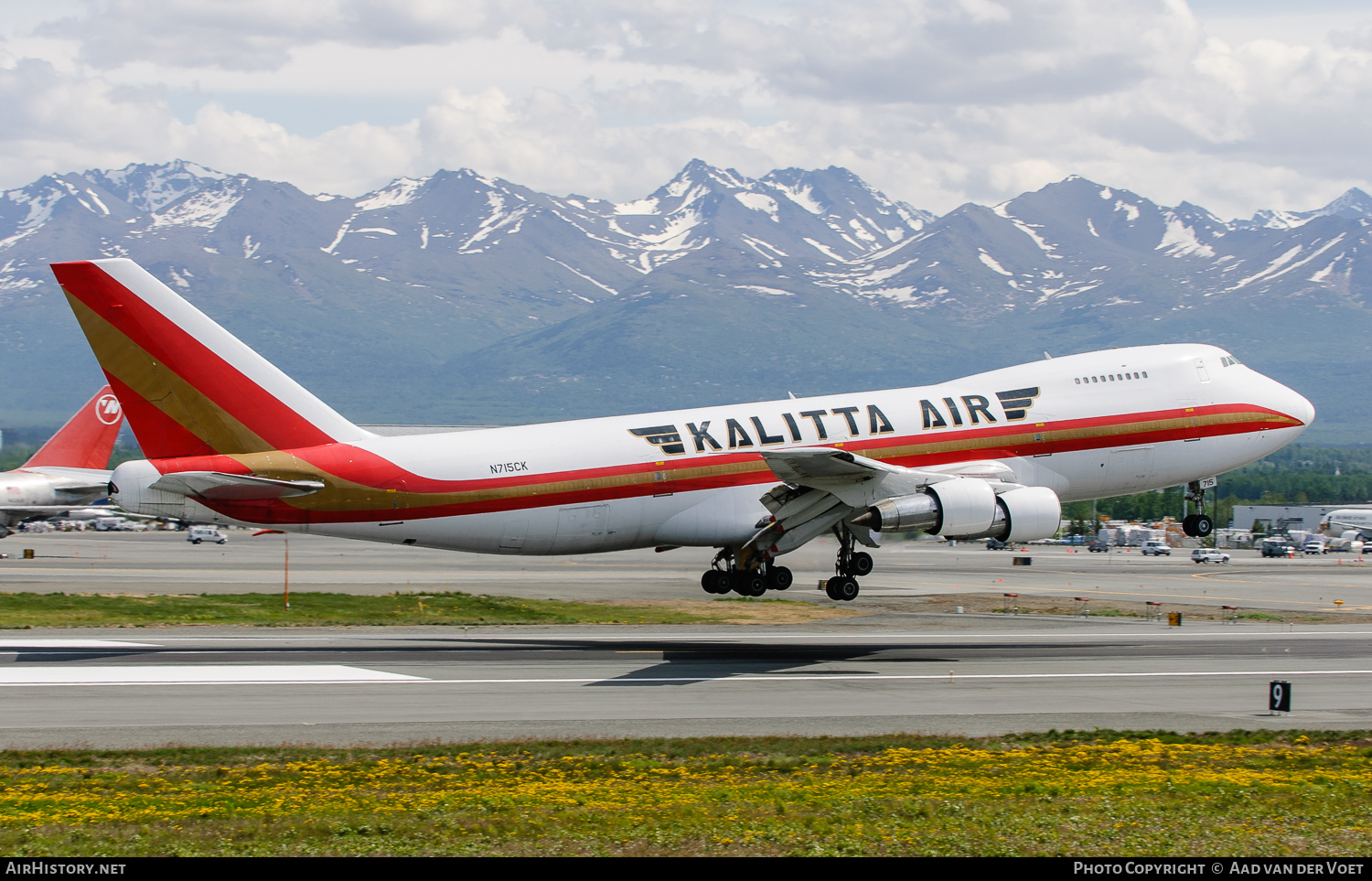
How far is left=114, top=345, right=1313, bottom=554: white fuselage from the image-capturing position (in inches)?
1399

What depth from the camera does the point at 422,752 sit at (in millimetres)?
23438

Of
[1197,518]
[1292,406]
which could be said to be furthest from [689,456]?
[1292,406]

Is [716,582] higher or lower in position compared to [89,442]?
lower

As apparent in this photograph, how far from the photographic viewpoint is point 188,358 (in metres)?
34.2

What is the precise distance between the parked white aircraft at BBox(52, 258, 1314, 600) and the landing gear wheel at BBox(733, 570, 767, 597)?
0.07m

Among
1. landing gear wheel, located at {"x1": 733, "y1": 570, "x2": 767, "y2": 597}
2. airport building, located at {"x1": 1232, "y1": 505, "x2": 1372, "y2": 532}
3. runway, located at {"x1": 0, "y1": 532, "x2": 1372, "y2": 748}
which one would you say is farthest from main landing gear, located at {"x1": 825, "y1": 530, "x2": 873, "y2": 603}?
airport building, located at {"x1": 1232, "y1": 505, "x2": 1372, "y2": 532}

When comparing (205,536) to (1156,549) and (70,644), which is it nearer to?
(70,644)

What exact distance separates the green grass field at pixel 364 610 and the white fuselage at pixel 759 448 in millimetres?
14904

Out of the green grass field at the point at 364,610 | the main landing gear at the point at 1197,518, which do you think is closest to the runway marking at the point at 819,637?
the main landing gear at the point at 1197,518

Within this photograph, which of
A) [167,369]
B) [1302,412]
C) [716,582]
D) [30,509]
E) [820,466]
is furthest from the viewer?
[30,509]

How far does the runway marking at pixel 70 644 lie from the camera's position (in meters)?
37.8

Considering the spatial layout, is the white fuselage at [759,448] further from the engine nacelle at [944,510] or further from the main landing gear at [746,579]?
the engine nacelle at [944,510]

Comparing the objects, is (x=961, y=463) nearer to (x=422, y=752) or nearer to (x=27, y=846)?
(x=422, y=752)

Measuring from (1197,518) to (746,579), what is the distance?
1427 cm
